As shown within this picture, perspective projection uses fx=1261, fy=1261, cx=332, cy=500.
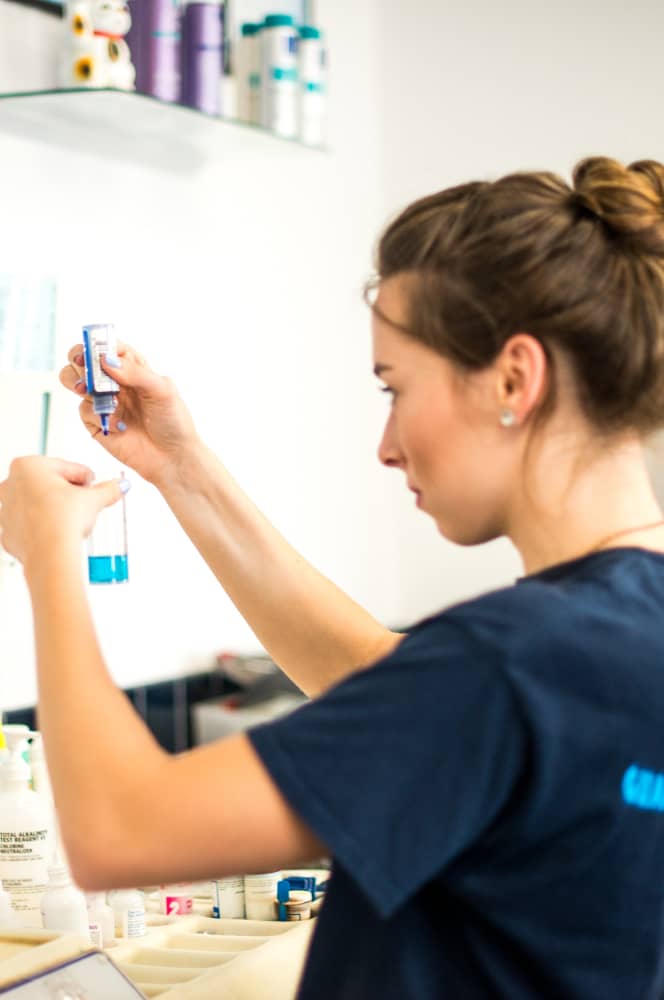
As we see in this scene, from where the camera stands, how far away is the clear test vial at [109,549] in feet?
3.93

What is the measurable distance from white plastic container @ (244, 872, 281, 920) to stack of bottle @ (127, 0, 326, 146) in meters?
1.31

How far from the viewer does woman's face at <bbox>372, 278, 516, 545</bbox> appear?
0.91m

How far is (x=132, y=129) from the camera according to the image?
2.19 metres

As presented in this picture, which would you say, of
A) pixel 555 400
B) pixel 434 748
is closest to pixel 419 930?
pixel 434 748

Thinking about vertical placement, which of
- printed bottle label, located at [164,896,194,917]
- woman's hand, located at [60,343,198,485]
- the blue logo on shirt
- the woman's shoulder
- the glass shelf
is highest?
the glass shelf

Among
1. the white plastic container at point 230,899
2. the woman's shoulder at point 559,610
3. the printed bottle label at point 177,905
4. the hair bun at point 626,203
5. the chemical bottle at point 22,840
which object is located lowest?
the printed bottle label at point 177,905

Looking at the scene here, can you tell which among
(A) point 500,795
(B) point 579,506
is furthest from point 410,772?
(B) point 579,506

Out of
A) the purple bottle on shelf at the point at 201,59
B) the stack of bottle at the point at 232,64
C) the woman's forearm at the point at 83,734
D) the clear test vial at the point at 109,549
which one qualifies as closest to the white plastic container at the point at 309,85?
the stack of bottle at the point at 232,64

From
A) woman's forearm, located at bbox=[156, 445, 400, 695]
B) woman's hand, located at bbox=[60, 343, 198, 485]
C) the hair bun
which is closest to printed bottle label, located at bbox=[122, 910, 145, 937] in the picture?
woman's forearm, located at bbox=[156, 445, 400, 695]

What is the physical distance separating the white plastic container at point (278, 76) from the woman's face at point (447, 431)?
1428 millimetres

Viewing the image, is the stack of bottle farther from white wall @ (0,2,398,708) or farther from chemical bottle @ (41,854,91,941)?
chemical bottle @ (41,854,91,941)

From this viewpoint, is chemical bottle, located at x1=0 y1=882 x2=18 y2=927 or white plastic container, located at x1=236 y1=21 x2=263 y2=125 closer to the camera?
chemical bottle, located at x1=0 y1=882 x2=18 y2=927

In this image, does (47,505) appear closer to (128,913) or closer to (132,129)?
(128,913)

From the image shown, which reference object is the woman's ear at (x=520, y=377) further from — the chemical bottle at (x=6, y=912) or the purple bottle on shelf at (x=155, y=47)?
the purple bottle on shelf at (x=155, y=47)
